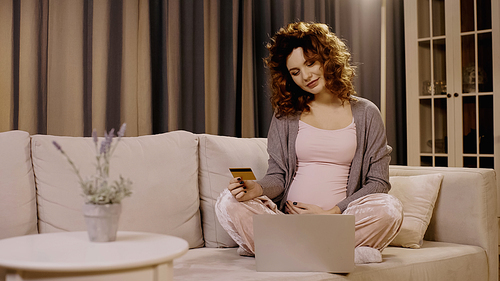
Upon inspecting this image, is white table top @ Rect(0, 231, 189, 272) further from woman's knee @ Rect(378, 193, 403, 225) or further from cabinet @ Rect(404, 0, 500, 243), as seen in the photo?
cabinet @ Rect(404, 0, 500, 243)

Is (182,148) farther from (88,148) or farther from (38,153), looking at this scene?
(38,153)

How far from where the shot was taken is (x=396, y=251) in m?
1.73

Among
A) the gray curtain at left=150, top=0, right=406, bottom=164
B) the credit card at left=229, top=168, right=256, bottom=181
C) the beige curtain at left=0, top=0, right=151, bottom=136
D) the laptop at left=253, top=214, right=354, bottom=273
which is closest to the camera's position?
the laptop at left=253, top=214, right=354, bottom=273

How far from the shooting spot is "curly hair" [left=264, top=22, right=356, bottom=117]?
187 centimetres

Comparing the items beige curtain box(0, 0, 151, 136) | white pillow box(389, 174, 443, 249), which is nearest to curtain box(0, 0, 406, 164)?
beige curtain box(0, 0, 151, 136)

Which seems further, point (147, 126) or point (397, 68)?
point (397, 68)

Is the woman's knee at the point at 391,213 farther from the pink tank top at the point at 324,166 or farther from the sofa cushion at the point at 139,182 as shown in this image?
the sofa cushion at the point at 139,182

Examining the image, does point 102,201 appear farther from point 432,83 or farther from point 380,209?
point 432,83

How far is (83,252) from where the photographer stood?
0.88 m

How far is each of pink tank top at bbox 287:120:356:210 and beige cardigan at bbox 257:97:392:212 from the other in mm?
29

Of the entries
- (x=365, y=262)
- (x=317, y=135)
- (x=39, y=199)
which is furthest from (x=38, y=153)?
(x=365, y=262)

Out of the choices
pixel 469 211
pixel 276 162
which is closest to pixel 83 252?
pixel 276 162

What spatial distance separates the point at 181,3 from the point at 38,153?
1.17 metres

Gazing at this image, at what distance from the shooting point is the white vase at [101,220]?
0.93 m
